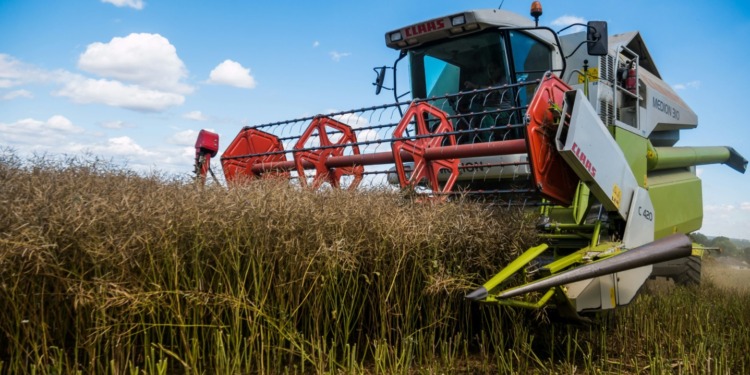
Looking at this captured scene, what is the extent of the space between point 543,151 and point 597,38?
3.15ft

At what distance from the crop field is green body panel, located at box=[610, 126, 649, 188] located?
1.31 m

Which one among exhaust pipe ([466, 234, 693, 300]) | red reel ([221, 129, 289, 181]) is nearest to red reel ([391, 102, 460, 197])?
exhaust pipe ([466, 234, 693, 300])

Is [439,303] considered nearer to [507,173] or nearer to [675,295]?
[507,173]

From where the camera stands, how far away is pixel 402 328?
3.21m

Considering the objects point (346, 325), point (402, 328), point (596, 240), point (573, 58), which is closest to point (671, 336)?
point (596, 240)

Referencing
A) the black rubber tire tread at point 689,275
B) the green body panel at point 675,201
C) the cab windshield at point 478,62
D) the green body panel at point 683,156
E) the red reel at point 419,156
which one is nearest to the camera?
the red reel at point 419,156

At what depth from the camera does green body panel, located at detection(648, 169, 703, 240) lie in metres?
5.00

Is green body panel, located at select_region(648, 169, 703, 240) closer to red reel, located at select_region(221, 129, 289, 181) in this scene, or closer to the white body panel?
the white body panel

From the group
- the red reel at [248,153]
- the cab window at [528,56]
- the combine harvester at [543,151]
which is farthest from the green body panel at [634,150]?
the red reel at [248,153]

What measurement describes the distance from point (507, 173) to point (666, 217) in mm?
1653

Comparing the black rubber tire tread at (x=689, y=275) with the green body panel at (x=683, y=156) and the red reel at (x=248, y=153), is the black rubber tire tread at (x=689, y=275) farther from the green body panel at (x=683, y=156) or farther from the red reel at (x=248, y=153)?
the red reel at (x=248, y=153)

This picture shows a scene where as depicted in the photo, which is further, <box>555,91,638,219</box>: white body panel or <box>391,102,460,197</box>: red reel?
<box>391,102,460,197</box>: red reel

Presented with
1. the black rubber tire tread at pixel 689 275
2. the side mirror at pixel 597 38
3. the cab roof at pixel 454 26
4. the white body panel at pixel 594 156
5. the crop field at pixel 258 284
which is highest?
the cab roof at pixel 454 26

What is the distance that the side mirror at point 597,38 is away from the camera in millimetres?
3785
